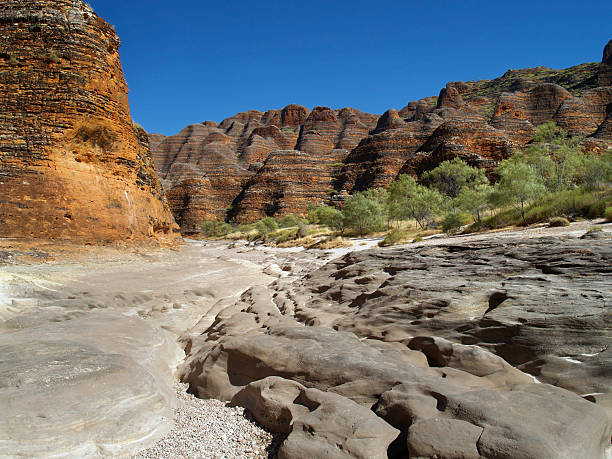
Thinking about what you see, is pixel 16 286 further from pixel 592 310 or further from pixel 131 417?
pixel 592 310

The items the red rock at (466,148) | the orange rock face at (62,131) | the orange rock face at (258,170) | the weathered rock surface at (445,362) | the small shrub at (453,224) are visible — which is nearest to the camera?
the weathered rock surface at (445,362)

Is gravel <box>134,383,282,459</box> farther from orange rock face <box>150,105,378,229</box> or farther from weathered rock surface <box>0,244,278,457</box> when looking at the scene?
orange rock face <box>150,105,378,229</box>

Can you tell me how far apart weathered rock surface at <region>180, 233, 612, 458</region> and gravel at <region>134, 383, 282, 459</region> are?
0.15 meters

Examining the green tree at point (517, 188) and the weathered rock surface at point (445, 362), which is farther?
the green tree at point (517, 188)

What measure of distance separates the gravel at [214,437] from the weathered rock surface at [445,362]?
0.50ft

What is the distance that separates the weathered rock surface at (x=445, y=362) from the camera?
2285 mm

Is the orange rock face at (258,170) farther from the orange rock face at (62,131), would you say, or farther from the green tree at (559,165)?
the orange rock face at (62,131)

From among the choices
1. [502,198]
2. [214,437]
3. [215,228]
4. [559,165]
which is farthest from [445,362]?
[215,228]

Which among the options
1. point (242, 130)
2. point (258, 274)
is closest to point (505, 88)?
point (242, 130)

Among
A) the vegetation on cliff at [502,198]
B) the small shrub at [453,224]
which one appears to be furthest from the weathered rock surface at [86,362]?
the small shrub at [453,224]

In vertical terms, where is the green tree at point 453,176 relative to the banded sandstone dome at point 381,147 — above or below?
below

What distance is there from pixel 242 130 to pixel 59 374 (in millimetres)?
158969

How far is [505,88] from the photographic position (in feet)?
374

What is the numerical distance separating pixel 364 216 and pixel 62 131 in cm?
2385
